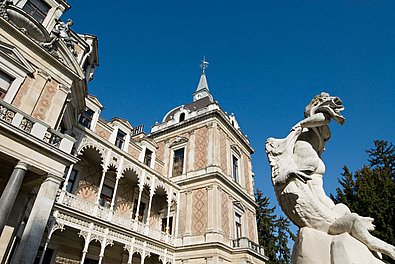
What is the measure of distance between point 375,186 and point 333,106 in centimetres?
1539

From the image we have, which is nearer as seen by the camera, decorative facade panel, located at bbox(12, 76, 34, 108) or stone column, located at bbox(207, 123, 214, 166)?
decorative facade panel, located at bbox(12, 76, 34, 108)

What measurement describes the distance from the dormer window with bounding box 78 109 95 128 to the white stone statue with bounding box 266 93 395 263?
49.7ft

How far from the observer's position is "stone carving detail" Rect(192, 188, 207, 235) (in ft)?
58.1

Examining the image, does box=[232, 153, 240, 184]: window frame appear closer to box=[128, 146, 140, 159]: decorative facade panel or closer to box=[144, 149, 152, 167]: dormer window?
box=[144, 149, 152, 167]: dormer window

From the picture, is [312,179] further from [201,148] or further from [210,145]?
[201,148]

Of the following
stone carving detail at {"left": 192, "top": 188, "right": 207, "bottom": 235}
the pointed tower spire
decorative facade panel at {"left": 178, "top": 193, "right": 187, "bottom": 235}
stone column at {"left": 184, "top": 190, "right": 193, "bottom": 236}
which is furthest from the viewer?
the pointed tower spire

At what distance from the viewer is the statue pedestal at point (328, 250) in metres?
2.16

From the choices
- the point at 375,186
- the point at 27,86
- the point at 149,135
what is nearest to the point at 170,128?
the point at 149,135

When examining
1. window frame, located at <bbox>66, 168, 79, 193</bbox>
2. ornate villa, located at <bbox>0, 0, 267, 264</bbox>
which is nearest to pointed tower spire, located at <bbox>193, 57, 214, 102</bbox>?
ornate villa, located at <bbox>0, 0, 267, 264</bbox>

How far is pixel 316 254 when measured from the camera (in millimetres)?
2369

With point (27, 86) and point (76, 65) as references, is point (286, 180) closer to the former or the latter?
point (27, 86)

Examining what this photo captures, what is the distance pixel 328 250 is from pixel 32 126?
9.04m

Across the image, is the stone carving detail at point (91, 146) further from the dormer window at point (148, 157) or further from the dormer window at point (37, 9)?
the dormer window at point (37, 9)

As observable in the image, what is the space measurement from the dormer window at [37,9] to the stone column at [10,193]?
8061 mm
